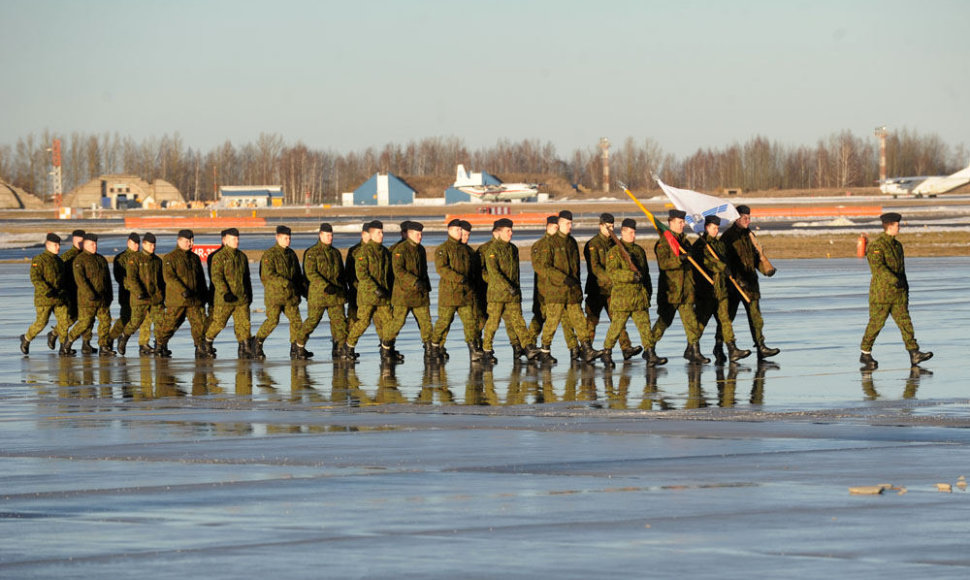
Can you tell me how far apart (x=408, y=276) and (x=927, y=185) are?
10469 cm

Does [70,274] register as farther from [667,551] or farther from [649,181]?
[649,181]

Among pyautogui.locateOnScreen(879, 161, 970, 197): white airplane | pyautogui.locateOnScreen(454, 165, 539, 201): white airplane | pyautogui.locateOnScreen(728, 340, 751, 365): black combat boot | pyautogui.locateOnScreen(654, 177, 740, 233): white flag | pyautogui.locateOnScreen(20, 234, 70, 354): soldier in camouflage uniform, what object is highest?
pyautogui.locateOnScreen(454, 165, 539, 201): white airplane

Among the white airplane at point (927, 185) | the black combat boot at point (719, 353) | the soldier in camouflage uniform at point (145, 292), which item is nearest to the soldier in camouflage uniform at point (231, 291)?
the soldier in camouflage uniform at point (145, 292)

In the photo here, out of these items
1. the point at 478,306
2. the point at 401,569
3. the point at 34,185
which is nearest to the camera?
the point at 401,569

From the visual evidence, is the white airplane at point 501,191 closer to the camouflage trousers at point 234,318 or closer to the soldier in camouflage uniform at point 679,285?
the camouflage trousers at point 234,318

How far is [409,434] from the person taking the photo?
11195 mm

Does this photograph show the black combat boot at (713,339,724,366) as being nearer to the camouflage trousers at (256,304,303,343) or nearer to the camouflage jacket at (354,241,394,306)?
the camouflage jacket at (354,241,394,306)

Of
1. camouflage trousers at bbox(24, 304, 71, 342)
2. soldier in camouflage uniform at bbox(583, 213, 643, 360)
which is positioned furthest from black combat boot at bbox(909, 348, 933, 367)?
camouflage trousers at bbox(24, 304, 71, 342)

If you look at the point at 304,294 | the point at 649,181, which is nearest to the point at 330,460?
the point at 304,294

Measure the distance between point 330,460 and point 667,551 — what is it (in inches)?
143

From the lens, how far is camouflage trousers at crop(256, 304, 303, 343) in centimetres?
1769

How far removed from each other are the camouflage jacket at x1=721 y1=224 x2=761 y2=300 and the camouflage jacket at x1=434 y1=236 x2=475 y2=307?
2902 mm

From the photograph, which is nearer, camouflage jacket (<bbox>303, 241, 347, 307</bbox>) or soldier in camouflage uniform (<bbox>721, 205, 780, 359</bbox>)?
soldier in camouflage uniform (<bbox>721, 205, 780, 359</bbox>)

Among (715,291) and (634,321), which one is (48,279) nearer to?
(634,321)
